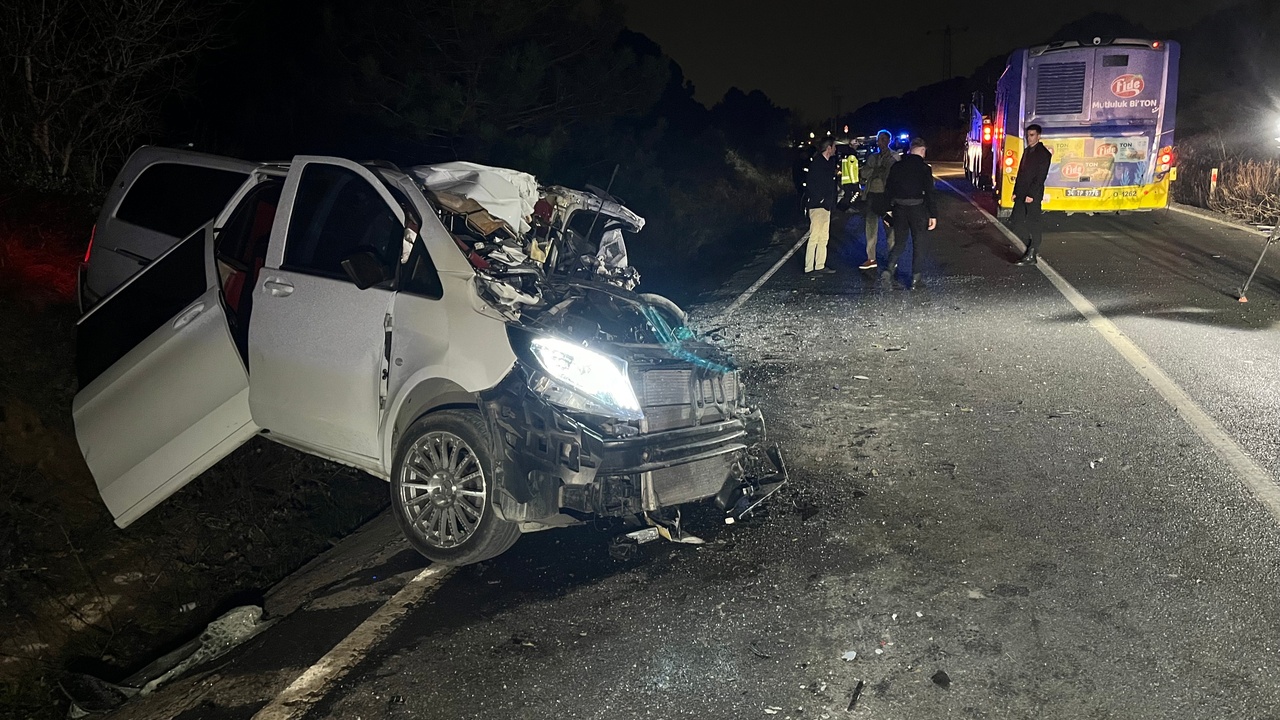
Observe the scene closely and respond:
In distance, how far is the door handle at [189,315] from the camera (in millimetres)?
5527

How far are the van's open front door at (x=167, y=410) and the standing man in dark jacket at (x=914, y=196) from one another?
30.4 feet

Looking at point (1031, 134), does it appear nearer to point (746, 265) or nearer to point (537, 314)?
point (746, 265)

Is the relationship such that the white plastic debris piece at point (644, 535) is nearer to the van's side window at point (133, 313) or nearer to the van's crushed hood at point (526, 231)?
the van's crushed hood at point (526, 231)

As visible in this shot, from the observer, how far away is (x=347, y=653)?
13.8ft

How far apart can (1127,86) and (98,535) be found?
18958mm

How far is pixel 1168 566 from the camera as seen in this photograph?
15.1 ft

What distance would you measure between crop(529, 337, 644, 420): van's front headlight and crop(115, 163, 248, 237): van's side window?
4.53 metres

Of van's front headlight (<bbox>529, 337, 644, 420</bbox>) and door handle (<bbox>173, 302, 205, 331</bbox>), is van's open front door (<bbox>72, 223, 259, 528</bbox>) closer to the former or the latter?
door handle (<bbox>173, 302, 205, 331</bbox>)

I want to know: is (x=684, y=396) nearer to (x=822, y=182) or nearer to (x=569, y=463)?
(x=569, y=463)

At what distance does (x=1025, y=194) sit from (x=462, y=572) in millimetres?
11920

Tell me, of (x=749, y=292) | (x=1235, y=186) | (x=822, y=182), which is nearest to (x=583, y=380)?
(x=749, y=292)

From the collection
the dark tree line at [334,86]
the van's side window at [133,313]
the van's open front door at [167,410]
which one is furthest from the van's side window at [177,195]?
the dark tree line at [334,86]

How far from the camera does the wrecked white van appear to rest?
4.77 meters

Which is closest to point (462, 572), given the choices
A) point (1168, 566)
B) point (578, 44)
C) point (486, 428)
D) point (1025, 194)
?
point (486, 428)
